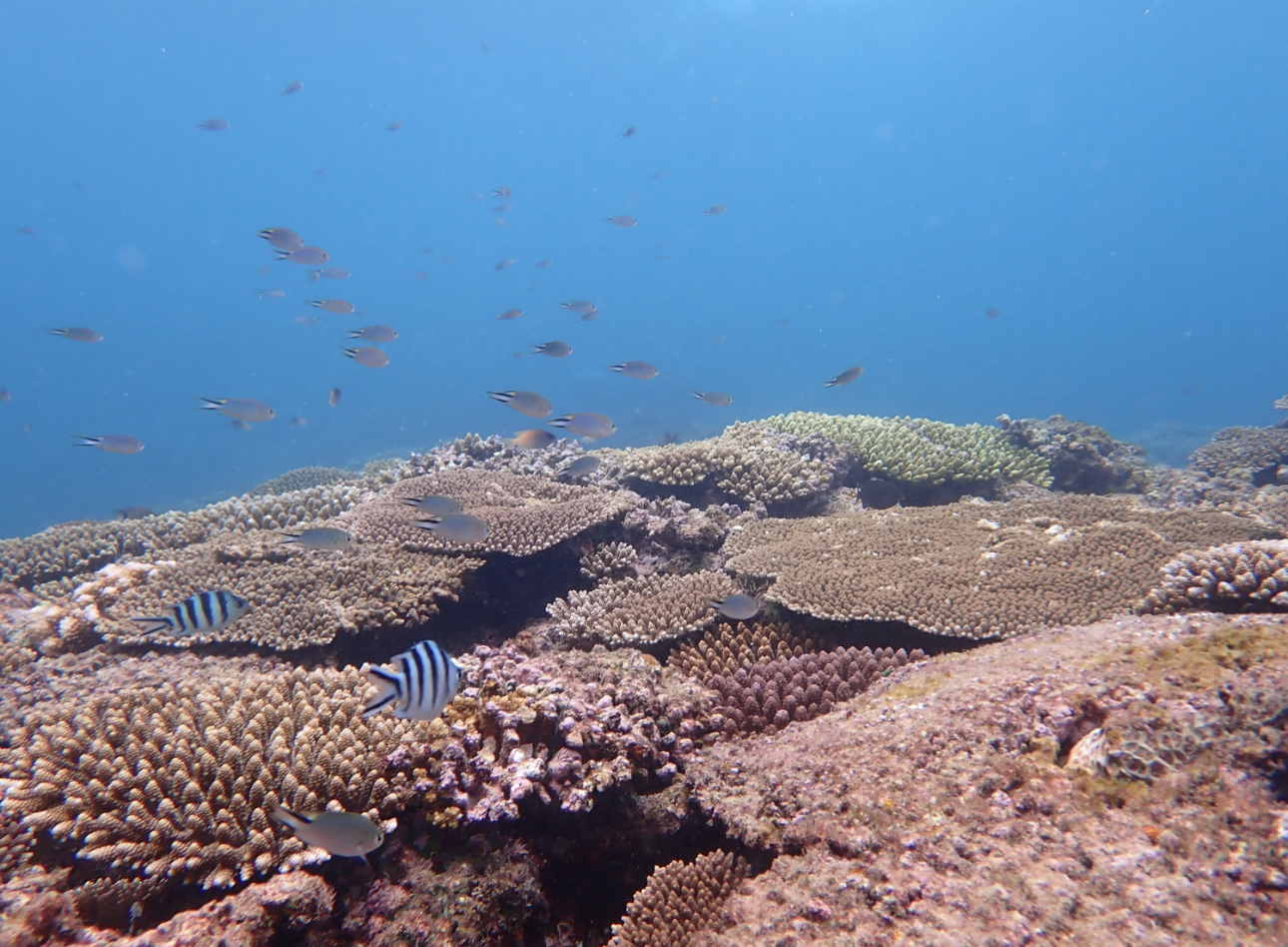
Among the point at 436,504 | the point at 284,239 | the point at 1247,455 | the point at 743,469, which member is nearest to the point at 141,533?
the point at 284,239

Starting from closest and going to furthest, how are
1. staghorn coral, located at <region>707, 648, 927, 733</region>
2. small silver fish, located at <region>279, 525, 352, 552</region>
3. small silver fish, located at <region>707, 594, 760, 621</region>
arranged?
1. staghorn coral, located at <region>707, 648, 927, 733</region>
2. small silver fish, located at <region>707, 594, 760, 621</region>
3. small silver fish, located at <region>279, 525, 352, 552</region>

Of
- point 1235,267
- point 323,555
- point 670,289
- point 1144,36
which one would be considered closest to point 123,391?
point 670,289

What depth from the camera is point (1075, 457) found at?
1184 centimetres

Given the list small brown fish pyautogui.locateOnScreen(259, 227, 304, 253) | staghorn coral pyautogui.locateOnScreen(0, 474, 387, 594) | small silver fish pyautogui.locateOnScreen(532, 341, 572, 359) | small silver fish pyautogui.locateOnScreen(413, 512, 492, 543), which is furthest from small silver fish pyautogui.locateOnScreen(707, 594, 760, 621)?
small brown fish pyautogui.locateOnScreen(259, 227, 304, 253)

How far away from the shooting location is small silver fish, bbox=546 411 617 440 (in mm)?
7008

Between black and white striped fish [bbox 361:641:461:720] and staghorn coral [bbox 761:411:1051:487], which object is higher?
staghorn coral [bbox 761:411:1051:487]

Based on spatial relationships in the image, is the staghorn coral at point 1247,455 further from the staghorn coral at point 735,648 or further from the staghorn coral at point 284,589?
the staghorn coral at point 284,589

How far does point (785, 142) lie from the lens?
122750 millimetres

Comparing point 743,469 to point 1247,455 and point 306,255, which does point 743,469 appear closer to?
point 306,255

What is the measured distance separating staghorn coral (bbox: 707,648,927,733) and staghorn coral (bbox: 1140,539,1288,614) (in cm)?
209

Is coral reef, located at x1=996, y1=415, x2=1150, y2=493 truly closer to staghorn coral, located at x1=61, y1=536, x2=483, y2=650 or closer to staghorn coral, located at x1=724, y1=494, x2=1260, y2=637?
staghorn coral, located at x1=724, y1=494, x2=1260, y2=637

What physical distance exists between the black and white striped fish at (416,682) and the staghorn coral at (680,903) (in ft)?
4.77

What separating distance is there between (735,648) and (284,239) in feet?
31.1

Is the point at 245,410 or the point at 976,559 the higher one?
the point at 245,410
